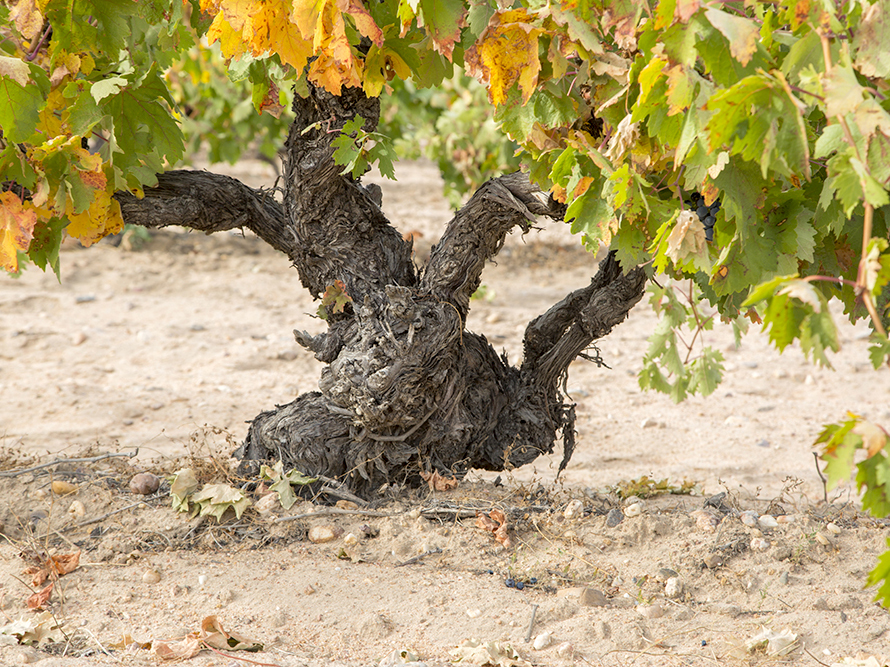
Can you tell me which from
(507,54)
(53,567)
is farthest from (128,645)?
(507,54)

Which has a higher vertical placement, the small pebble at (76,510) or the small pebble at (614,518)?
the small pebble at (614,518)

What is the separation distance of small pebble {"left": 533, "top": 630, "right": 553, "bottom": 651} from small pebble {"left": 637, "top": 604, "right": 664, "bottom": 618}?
0.30m

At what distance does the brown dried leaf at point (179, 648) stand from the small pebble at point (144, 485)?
0.91 metres

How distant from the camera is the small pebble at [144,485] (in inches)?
115

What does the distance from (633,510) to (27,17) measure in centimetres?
236

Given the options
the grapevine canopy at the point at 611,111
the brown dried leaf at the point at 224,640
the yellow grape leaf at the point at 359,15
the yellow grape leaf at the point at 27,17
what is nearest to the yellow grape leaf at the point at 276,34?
the grapevine canopy at the point at 611,111

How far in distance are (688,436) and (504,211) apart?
2387 millimetres

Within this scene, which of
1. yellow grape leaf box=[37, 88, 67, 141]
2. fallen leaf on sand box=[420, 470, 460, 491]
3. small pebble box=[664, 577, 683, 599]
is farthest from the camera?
fallen leaf on sand box=[420, 470, 460, 491]

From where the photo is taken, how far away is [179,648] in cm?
208

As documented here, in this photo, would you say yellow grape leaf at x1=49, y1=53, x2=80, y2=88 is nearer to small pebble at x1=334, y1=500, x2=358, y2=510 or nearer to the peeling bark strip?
the peeling bark strip

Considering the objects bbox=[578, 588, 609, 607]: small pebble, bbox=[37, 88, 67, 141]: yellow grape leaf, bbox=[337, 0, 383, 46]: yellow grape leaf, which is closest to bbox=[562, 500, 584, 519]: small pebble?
bbox=[578, 588, 609, 607]: small pebble

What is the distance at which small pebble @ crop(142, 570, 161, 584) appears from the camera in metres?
2.44

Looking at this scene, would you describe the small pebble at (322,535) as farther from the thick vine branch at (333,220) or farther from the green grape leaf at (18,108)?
the green grape leaf at (18,108)

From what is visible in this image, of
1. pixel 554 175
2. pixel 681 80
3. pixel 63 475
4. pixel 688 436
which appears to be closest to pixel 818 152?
pixel 681 80
